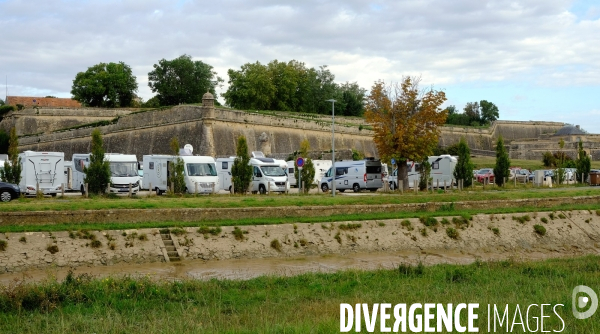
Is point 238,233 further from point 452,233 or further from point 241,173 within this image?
point 241,173

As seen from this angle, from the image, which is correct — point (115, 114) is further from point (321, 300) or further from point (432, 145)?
point (321, 300)

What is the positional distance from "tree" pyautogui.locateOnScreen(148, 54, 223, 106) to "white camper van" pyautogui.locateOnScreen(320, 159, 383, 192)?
43583 millimetres

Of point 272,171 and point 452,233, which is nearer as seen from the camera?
point 452,233

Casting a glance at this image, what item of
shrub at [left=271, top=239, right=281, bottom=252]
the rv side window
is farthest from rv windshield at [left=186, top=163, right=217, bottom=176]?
shrub at [left=271, top=239, right=281, bottom=252]

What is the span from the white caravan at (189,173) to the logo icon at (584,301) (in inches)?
913

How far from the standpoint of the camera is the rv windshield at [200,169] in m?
33.8

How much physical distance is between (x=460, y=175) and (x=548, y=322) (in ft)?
104

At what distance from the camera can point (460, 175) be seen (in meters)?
40.8

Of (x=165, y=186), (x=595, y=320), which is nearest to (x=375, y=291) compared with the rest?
(x=595, y=320)

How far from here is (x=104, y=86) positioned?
7962 centimetres

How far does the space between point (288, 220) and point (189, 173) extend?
38.0 feet

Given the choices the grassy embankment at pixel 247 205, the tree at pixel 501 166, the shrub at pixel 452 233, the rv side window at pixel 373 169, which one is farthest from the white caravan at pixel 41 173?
the tree at pixel 501 166

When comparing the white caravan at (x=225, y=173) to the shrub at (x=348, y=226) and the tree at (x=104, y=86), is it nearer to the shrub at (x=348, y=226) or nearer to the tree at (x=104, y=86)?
the shrub at (x=348, y=226)

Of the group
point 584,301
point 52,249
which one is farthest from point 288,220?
point 584,301
